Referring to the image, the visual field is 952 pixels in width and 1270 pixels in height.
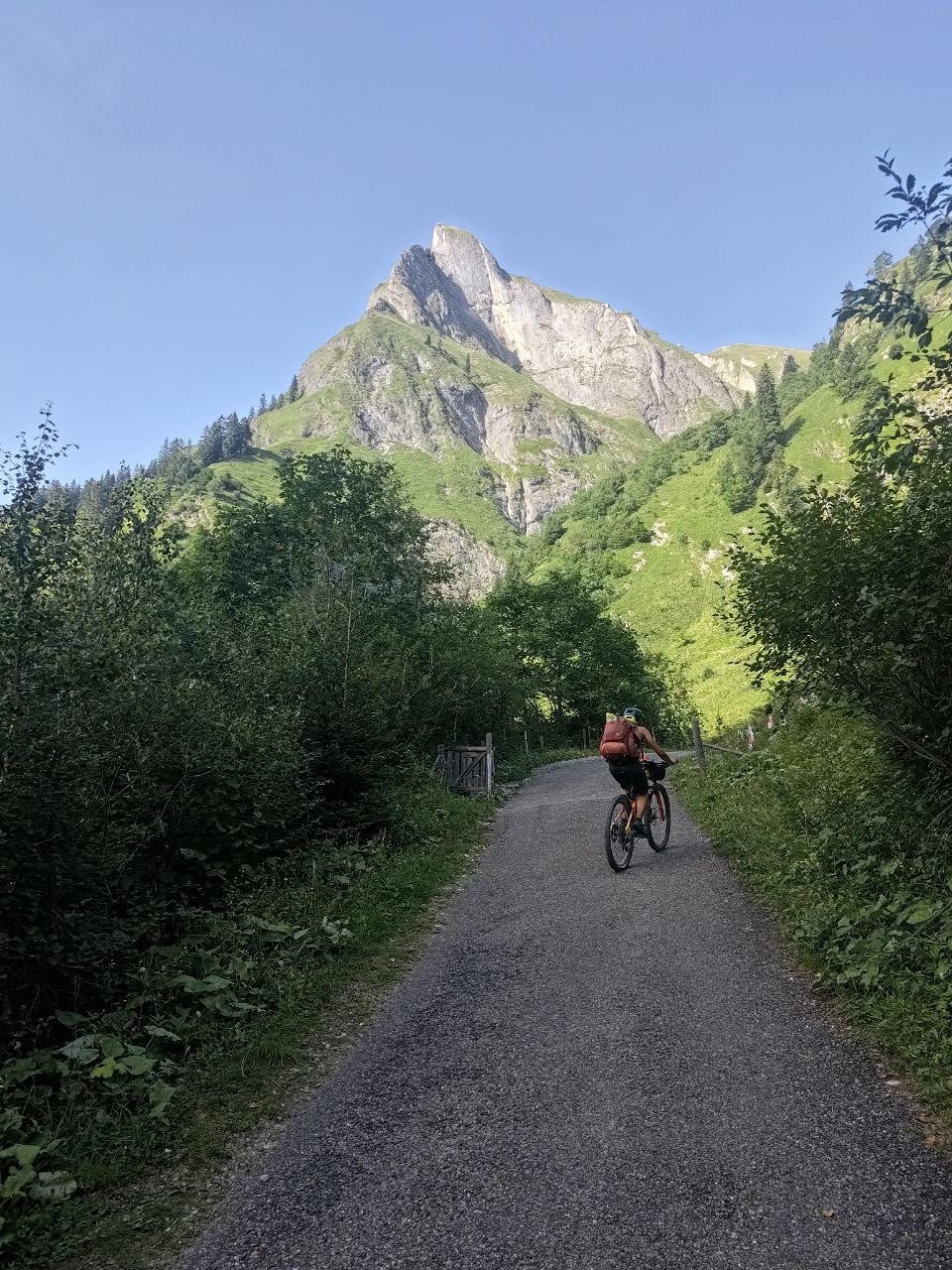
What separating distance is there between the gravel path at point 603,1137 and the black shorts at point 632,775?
3.56 meters

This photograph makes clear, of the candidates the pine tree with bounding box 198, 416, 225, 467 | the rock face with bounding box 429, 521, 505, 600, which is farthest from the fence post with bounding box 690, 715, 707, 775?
the pine tree with bounding box 198, 416, 225, 467

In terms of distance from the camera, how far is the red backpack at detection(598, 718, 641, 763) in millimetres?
10391

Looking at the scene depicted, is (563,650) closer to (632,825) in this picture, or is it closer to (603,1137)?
(632,825)

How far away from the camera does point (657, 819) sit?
36.3ft

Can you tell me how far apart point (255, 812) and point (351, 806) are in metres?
3.15

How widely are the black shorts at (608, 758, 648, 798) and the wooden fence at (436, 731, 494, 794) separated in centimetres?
997

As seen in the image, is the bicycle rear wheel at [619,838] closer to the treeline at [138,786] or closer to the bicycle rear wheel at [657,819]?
the bicycle rear wheel at [657,819]

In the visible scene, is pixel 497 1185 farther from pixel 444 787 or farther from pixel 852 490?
pixel 444 787

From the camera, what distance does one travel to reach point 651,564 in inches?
4077

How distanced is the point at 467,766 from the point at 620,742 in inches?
430

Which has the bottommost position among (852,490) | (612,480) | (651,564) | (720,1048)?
(720,1048)

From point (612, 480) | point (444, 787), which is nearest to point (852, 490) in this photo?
point (444, 787)

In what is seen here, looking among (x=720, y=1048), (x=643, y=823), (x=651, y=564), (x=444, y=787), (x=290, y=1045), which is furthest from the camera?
(x=651, y=564)

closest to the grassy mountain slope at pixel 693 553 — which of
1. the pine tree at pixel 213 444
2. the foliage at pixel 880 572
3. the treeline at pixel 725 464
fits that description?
the treeline at pixel 725 464
